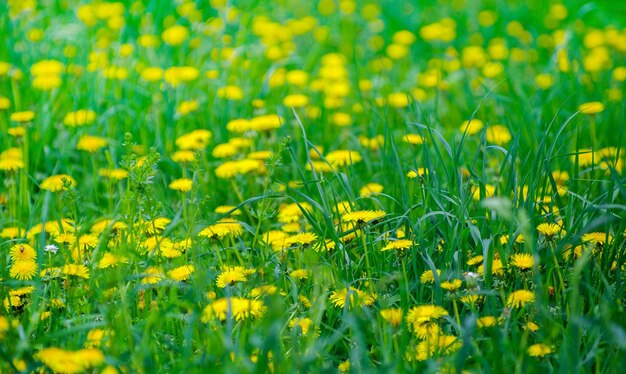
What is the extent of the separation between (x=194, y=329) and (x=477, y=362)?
0.65 metres

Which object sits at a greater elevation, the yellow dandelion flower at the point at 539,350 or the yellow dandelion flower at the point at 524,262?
the yellow dandelion flower at the point at 524,262

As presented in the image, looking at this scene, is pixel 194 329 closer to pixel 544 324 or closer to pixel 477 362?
pixel 477 362

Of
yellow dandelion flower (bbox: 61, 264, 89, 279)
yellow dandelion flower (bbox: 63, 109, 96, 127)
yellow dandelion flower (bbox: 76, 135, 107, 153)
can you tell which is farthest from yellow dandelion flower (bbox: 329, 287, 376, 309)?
yellow dandelion flower (bbox: 63, 109, 96, 127)

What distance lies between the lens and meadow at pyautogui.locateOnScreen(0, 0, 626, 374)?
1.84 m

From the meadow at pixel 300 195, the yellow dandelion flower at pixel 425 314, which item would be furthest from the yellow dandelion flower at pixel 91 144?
the yellow dandelion flower at pixel 425 314

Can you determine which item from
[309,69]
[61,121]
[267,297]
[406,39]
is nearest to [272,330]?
[267,297]

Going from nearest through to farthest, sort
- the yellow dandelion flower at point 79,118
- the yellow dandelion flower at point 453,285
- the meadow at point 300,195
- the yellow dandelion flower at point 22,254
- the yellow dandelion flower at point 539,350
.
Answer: the yellow dandelion flower at point 539,350 → the meadow at point 300,195 → the yellow dandelion flower at point 453,285 → the yellow dandelion flower at point 22,254 → the yellow dandelion flower at point 79,118

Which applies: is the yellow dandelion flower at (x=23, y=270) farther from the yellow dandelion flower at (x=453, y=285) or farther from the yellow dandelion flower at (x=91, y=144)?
the yellow dandelion flower at (x=453, y=285)

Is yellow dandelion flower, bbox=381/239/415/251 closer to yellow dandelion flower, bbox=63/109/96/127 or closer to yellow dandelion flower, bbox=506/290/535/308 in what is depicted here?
yellow dandelion flower, bbox=506/290/535/308

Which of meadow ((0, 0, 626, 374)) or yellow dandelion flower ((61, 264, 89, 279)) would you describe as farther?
yellow dandelion flower ((61, 264, 89, 279))

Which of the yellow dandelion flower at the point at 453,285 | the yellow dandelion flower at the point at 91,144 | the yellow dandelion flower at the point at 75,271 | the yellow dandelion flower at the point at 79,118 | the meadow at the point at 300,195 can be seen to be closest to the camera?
the meadow at the point at 300,195

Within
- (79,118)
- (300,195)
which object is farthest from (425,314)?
(79,118)

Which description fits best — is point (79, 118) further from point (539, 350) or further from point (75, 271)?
point (539, 350)

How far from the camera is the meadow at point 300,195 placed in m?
1.84
